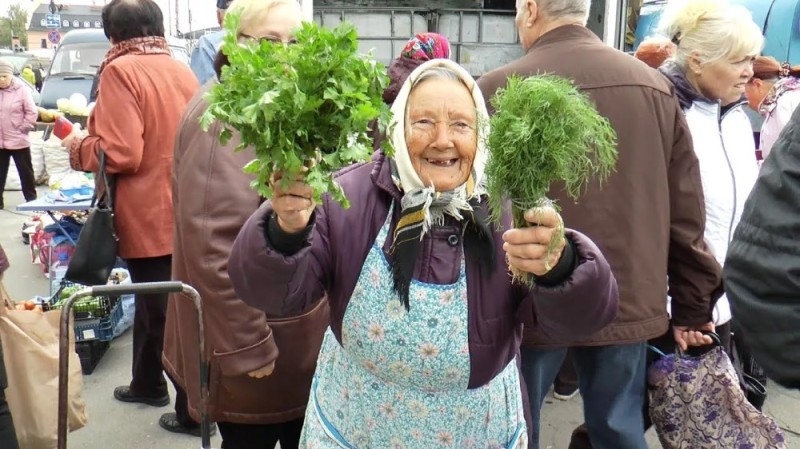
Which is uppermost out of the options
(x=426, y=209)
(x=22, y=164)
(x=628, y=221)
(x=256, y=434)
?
(x=426, y=209)

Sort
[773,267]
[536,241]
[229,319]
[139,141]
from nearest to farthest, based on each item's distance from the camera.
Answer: [773,267], [536,241], [229,319], [139,141]

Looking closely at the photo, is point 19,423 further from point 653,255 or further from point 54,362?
point 653,255

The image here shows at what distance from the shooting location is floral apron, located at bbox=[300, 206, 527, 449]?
1708 millimetres

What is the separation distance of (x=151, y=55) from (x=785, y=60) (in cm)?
638

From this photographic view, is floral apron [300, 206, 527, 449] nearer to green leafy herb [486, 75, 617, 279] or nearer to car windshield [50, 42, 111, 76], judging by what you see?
green leafy herb [486, 75, 617, 279]

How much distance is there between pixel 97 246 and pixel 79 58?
382 inches

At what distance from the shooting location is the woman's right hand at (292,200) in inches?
54.0

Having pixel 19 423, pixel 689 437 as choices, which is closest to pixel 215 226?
pixel 19 423

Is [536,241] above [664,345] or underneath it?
above

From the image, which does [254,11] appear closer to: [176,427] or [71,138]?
[71,138]

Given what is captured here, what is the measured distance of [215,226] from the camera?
217 centimetres

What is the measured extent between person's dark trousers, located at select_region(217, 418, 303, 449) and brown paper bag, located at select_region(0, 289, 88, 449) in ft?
2.44

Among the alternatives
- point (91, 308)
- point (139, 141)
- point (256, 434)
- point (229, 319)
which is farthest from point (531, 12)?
point (91, 308)

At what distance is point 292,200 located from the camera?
4.57 feet
